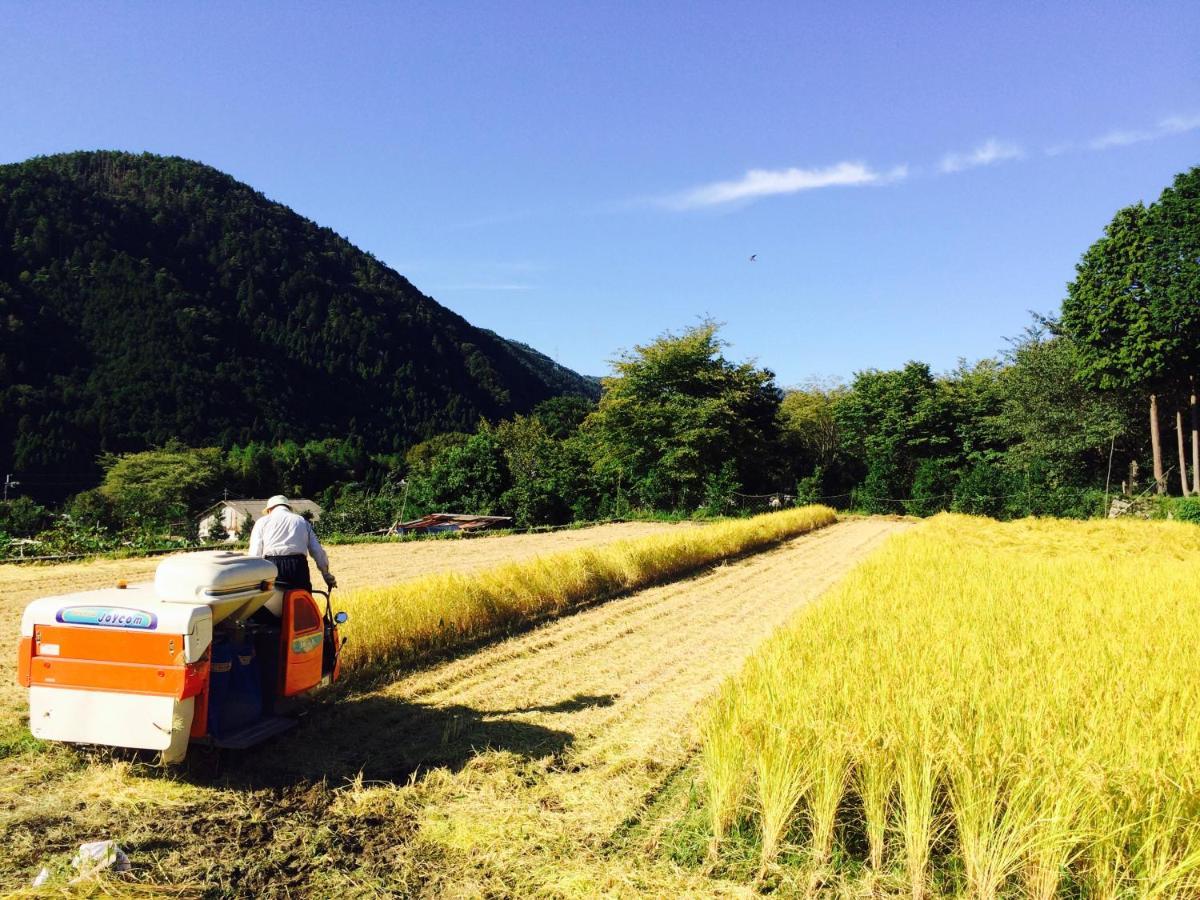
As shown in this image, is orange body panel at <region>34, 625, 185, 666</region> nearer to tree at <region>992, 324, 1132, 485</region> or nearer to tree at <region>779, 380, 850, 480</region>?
tree at <region>992, 324, 1132, 485</region>

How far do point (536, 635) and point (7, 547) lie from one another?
1433 cm

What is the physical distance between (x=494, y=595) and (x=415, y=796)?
5.04m

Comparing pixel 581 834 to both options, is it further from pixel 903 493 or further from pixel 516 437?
pixel 516 437

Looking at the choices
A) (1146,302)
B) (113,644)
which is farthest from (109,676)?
(1146,302)

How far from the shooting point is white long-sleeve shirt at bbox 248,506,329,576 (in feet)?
17.1

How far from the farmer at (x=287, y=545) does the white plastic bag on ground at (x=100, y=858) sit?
2003mm

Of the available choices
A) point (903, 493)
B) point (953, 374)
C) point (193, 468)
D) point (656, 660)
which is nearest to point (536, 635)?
point (656, 660)

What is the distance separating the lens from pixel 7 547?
629 inches

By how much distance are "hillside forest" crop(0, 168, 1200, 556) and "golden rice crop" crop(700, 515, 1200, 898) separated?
18805mm

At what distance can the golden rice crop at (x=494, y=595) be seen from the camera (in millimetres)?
7465

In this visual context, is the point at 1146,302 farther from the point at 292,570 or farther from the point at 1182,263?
the point at 292,570

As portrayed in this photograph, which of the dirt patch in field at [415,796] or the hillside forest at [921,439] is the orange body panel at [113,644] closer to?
the dirt patch in field at [415,796]

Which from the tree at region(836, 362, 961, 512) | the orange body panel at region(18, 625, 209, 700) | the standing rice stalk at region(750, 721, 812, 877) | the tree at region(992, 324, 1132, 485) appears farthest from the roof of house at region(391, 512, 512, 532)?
the standing rice stalk at region(750, 721, 812, 877)

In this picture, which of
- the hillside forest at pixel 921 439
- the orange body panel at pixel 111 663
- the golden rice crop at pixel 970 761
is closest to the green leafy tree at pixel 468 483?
the hillside forest at pixel 921 439
